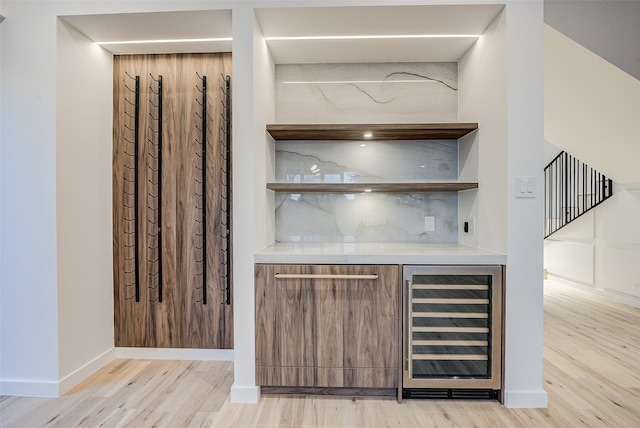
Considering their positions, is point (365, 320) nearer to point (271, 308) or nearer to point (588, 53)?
point (271, 308)

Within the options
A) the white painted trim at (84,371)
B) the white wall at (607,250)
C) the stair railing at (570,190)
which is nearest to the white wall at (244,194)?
the white painted trim at (84,371)

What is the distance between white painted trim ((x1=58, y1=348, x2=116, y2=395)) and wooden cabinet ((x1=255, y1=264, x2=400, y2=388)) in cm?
126

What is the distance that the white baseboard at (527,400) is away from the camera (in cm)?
199

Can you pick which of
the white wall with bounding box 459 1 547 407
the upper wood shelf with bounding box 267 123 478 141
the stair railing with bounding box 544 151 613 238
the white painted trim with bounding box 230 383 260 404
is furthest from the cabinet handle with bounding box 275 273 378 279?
the stair railing with bounding box 544 151 613 238

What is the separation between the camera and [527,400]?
6.55 ft

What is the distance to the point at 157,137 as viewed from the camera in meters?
2.68

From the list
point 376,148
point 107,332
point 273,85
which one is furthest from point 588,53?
point 107,332

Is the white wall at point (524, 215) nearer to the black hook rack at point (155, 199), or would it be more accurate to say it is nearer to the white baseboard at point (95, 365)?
the white baseboard at point (95, 365)

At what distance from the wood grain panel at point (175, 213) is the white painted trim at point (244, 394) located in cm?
62

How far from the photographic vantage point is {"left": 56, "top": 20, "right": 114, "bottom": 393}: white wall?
7.17 feet

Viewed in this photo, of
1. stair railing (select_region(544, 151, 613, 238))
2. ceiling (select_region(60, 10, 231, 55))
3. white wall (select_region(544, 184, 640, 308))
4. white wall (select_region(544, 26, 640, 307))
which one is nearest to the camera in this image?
ceiling (select_region(60, 10, 231, 55))

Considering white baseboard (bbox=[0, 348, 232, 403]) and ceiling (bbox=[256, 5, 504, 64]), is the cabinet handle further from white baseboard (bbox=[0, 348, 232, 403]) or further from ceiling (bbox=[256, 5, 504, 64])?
ceiling (bbox=[256, 5, 504, 64])

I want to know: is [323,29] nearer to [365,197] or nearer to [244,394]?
[365,197]

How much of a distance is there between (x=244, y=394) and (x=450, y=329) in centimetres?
129
